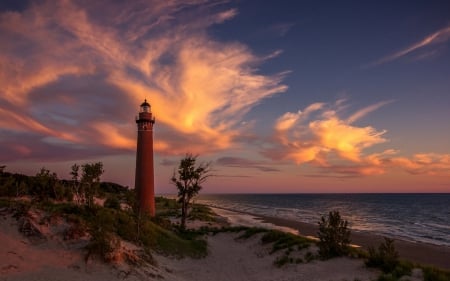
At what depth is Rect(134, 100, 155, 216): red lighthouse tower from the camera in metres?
38.4

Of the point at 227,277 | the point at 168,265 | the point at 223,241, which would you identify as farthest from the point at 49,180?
the point at 227,277

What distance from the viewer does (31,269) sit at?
14.9 m

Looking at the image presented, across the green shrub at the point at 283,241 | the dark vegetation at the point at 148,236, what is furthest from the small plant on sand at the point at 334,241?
the green shrub at the point at 283,241

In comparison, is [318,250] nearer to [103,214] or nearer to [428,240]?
[103,214]

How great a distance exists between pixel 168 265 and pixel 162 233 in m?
5.96

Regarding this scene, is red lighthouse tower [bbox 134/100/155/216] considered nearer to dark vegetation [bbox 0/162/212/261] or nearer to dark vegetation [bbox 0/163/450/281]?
dark vegetation [bbox 0/162/212/261]

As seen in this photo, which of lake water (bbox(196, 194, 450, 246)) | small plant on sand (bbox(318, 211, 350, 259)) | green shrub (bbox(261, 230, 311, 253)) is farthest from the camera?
lake water (bbox(196, 194, 450, 246))

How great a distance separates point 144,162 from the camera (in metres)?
38.4

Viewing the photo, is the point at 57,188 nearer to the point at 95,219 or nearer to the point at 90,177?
the point at 90,177

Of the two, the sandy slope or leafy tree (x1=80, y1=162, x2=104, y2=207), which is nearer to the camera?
the sandy slope

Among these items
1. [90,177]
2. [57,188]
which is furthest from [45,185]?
[90,177]

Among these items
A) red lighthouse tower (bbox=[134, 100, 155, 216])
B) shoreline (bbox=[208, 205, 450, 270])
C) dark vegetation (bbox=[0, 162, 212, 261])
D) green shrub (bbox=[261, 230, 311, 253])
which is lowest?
shoreline (bbox=[208, 205, 450, 270])

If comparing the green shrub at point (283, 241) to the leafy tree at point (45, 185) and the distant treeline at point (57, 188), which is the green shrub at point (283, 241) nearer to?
the distant treeline at point (57, 188)

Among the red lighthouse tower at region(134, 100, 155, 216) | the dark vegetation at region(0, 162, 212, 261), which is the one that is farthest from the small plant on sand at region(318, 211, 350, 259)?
the red lighthouse tower at region(134, 100, 155, 216)
